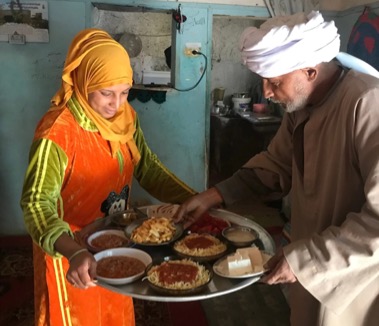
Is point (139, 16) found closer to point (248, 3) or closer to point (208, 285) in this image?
point (248, 3)

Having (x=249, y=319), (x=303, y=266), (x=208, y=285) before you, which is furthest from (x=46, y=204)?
(x=249, y=319)

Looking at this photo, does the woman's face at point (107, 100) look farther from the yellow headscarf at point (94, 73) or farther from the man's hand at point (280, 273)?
Result: the man's hand at point (280, 273)

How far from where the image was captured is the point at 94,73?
1.69 meters

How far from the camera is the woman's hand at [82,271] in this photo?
128cm

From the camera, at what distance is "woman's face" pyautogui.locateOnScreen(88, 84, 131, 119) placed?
1726 mm

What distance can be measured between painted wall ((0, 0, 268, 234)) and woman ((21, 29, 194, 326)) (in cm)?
160

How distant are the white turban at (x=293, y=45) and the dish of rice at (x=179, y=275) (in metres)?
0.74

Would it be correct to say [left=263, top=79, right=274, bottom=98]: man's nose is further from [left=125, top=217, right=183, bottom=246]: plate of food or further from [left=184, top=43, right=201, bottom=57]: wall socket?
[left=184, top=43, right=201, bottom=57]: wall socket

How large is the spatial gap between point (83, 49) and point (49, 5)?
1732 millimetres

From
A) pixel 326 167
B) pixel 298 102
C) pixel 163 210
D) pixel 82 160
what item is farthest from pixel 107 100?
pixel 326 167

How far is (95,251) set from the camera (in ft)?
5.31

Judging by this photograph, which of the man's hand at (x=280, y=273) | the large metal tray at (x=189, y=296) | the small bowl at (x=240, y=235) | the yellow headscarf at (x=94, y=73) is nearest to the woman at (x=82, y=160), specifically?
the yellow headscarf at (x=94, y=73)

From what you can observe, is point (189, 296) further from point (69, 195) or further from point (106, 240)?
point (69, 195)

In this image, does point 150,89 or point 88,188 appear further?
point 150,89
